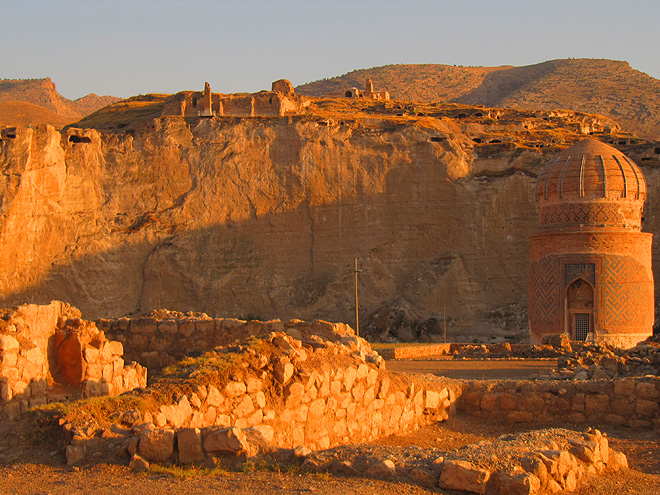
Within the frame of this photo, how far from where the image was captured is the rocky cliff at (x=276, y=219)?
36281mm

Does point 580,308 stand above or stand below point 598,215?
below

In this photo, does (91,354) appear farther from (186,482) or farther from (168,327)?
(186,482)

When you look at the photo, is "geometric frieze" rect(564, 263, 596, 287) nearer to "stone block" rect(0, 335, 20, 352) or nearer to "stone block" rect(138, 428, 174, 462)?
"stone block" rect(0, 335, 20, 352)

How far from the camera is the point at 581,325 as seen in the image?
77.3 ft

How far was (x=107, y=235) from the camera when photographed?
3709 cm

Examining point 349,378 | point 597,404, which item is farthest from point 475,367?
point 349,378

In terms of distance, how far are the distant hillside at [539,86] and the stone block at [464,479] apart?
2999 inches

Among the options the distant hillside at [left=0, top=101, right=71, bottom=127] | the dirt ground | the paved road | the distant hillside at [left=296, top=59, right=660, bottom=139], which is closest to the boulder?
the dirt ground

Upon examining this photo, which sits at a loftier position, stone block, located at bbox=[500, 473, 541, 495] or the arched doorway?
stone block, located at bbox=[500, 473, 541, 495]

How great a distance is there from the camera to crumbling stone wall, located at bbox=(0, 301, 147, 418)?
845cm

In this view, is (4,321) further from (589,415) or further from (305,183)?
(305,183)

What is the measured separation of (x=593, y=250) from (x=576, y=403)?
14.6 metres

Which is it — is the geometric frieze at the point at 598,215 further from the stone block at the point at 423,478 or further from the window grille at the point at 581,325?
the stone block at the point at 423,478

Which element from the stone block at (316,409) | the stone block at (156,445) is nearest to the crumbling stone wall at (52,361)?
the stone block at (316,409)
